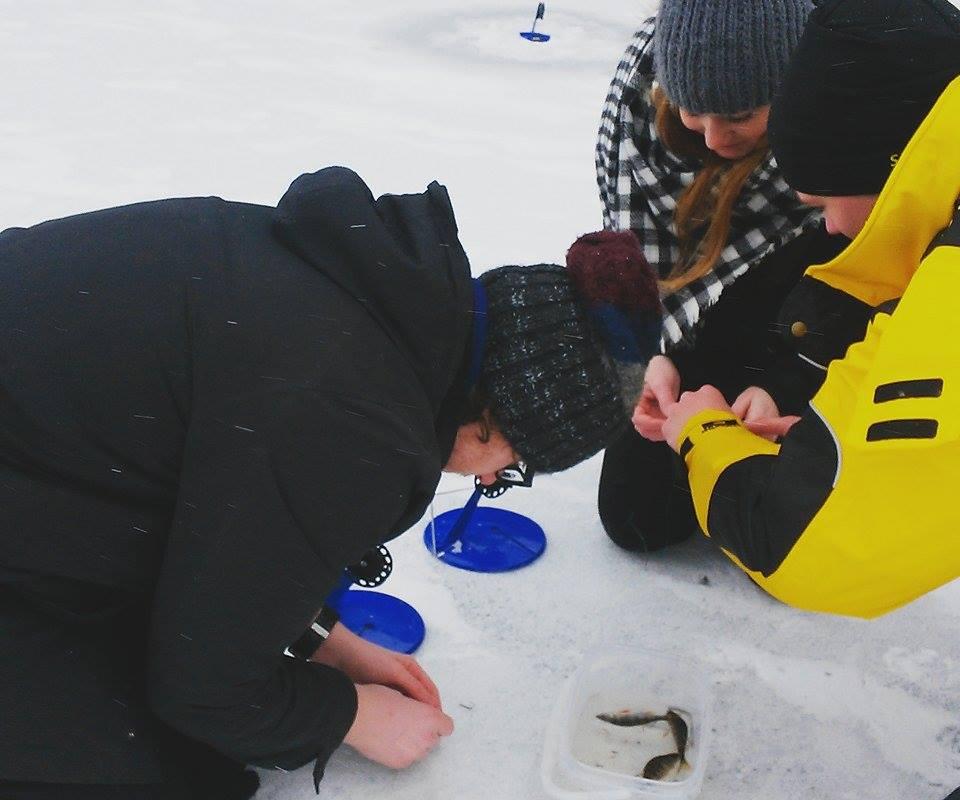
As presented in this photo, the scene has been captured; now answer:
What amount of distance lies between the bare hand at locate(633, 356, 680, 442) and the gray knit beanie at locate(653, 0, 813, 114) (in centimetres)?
40

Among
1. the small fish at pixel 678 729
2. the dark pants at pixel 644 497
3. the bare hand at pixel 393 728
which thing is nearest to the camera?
the bare hand at pixel 393 728

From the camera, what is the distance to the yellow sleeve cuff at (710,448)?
1.27 metres

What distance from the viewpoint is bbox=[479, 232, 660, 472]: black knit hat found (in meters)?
1.01

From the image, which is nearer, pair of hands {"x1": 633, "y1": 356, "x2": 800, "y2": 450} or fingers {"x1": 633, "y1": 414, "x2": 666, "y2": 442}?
pair of hands {"x1": 633, "y1": 356, "x2": 800, "y2": 450}

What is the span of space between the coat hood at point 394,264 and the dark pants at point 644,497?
871 mm

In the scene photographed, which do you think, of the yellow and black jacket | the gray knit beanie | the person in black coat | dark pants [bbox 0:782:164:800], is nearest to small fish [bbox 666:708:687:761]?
the yellow and black jacket

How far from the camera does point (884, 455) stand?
3.34 ft

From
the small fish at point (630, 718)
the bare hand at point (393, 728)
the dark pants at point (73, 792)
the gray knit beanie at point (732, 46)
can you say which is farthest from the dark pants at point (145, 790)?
the gray knit beanie at point (732, 46)

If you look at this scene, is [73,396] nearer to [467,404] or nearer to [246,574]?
[246,574]

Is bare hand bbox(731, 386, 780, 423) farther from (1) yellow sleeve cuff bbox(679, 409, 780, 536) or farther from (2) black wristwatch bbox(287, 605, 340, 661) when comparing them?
(2) black wristwatch bbox(287, 605, 340, 661)

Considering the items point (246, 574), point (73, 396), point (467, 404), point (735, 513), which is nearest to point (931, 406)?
point (735, 513)

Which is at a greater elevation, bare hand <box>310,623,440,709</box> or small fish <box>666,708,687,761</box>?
bare hand <box>310,623,440,709</box>

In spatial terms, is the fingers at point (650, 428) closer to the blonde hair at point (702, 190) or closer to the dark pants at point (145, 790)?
the blonde hair at point (702, 190)

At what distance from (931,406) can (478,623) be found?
0.86 meters
